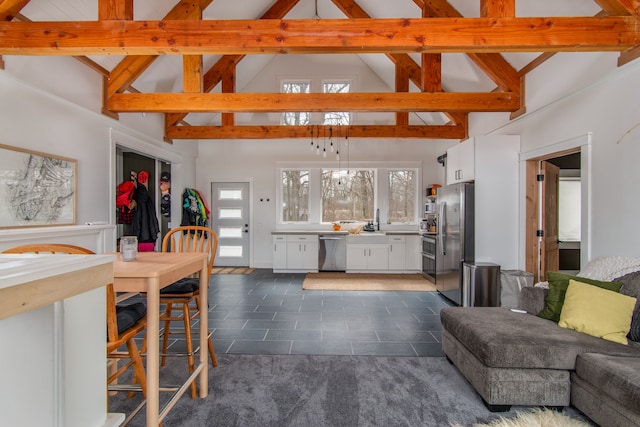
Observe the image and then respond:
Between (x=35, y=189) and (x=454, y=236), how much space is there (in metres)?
4.63

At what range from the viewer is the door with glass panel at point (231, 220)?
6.86m

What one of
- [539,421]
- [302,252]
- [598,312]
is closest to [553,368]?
[539,421]

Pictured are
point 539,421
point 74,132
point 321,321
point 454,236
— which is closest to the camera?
point 539,421

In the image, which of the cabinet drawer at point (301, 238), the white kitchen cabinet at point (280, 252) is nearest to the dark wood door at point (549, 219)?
the cabinet drawer at point (301, 238)

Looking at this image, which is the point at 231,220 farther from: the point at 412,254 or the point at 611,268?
the point at 611,268

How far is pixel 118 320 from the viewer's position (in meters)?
1.68

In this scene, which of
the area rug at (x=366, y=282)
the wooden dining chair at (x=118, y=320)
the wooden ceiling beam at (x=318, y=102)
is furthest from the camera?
the area rug at (x=366, y=282)

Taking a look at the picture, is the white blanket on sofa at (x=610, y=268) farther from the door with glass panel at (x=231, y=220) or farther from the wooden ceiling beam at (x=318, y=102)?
the door with glass panel at (x=231, y=220)

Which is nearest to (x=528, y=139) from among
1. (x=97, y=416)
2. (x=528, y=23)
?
(x=528, y=23)

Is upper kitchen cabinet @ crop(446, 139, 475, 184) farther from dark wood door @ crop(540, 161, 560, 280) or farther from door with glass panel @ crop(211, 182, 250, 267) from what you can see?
door with glass panel @ crop(211, 182, 250, 267)

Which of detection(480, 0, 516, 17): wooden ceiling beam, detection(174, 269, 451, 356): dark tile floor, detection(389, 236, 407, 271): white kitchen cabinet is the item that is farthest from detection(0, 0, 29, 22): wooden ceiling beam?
detection(389, 236, 407, 271): white kitchen cabinet

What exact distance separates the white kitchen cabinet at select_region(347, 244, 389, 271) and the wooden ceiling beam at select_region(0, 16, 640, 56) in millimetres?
4039

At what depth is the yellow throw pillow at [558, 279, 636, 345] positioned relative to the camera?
2064 millimetres

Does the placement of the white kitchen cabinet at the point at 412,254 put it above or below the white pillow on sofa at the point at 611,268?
below
